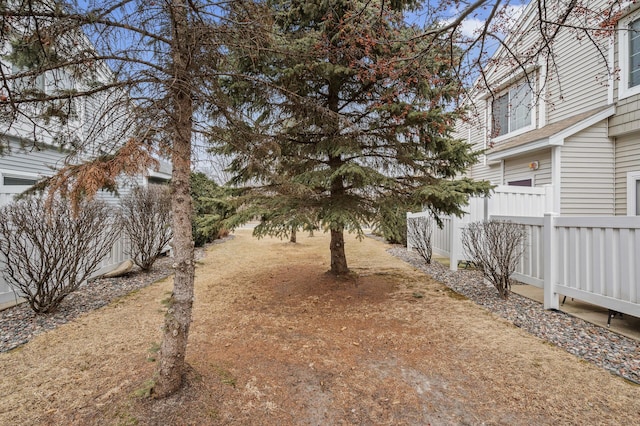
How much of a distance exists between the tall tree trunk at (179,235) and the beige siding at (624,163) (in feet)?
30.1

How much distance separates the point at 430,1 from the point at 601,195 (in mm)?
6981

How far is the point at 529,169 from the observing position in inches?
315

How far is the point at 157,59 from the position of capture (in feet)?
8.23

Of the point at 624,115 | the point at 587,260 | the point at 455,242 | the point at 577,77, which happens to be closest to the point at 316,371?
the point at 587,260

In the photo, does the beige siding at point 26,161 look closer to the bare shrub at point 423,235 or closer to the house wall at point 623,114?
the bare shrub at point 423,235

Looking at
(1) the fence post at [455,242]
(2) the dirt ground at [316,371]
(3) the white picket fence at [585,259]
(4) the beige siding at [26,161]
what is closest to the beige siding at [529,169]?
(1) the fence post at [455,242]

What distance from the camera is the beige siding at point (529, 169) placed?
7.43 metres

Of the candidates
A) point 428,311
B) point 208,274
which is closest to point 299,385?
point 428,311

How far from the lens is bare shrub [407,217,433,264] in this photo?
761cm

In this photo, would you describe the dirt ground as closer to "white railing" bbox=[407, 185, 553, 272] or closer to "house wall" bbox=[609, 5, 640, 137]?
"white railing" bbox=[407, 185, 553, 272]

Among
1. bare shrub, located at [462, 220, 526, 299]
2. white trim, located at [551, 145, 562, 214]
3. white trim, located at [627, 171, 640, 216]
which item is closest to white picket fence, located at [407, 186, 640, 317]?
bare shrub, located at [462, 220, 526, 299]

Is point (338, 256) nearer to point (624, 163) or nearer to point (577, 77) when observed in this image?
point (624, 163)

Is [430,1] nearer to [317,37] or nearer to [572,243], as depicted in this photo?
[317,37]

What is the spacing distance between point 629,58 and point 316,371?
9045mm
